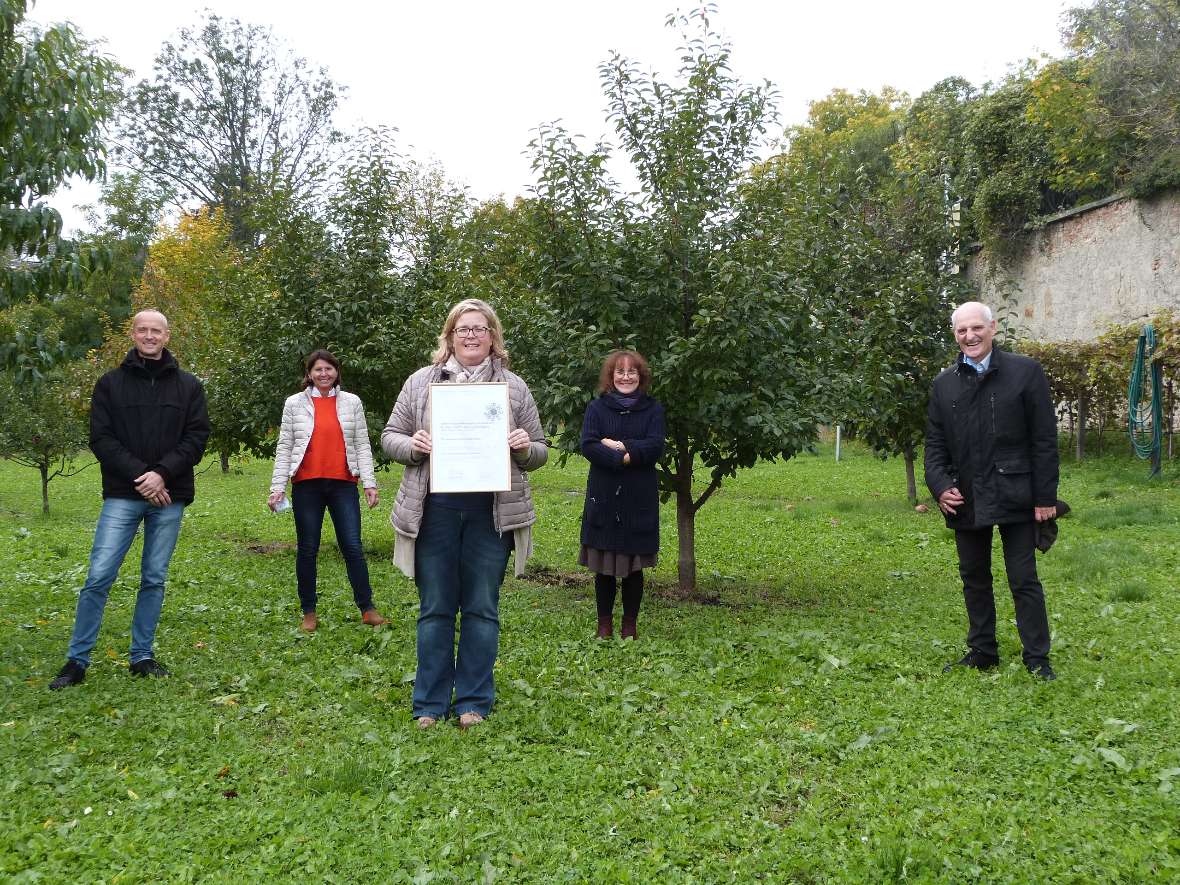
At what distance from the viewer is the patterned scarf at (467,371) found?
4914 millimetres

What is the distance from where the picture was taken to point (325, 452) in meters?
7.21

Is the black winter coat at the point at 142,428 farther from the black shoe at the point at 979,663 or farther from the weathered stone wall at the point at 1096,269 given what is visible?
the weathered stone wall at the point at 1096,269

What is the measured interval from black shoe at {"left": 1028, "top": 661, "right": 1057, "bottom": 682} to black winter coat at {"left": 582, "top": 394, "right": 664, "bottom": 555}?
2.40 m

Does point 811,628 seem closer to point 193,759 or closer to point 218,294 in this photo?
point 193,759

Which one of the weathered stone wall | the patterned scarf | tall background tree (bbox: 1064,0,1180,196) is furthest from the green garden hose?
the patterned scarf

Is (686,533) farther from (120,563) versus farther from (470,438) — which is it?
(120,563)

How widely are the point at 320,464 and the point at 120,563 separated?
1798mm

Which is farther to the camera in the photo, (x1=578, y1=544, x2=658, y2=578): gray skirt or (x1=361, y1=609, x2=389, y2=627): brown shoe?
(x1=361, y1=609, x2=389, y2=627): brown shoe

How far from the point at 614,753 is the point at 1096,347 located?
15.9m

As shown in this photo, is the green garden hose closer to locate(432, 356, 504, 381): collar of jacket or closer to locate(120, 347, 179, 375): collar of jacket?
locate(432, 356, 504, 381): collar of jacket

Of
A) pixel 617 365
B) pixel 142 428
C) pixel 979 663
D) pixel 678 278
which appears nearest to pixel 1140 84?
pixel 678 278

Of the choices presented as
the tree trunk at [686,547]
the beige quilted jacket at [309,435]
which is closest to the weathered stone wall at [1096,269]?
the tree trunk at [686,547]

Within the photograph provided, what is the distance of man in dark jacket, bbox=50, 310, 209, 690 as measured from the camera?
18.2ft

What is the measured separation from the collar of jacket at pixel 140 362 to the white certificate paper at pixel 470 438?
78.4 inches
